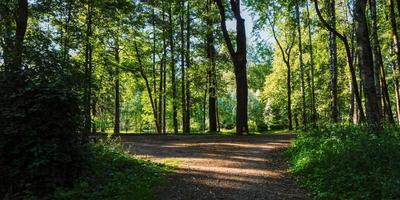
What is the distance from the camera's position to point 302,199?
8.18 metres

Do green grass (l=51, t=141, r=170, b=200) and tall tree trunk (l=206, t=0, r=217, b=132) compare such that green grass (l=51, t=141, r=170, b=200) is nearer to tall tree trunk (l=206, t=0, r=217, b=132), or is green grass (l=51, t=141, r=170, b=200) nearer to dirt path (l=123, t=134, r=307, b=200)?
dirt path (l=123, t=134, r=307, b=200)

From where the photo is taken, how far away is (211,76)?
113ft

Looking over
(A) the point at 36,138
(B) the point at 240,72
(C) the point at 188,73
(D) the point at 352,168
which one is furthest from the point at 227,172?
(C) the point at 188,73

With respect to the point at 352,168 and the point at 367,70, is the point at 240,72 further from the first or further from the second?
the point at 352,168

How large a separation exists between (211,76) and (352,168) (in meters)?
25.9

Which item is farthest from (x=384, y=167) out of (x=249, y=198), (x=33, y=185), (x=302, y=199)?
(x=33, y=185)

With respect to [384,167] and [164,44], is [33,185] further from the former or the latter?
[164,44]

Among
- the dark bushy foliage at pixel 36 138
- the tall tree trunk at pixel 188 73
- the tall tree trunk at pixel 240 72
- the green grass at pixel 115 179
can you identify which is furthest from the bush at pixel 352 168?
the tall tree trunk at pixel 188 73

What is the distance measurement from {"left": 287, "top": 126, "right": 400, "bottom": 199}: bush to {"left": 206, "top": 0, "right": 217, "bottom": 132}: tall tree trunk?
18.9 metres

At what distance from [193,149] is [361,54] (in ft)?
23.7

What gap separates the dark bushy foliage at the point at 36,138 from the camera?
7637 millimetres

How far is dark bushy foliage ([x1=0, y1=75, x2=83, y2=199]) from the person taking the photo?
7.64 m

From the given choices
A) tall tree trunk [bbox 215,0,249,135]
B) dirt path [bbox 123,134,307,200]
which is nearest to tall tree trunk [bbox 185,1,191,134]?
tall tree trunk [bbox 215,0,249,135]

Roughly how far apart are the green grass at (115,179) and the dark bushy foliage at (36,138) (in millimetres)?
419
